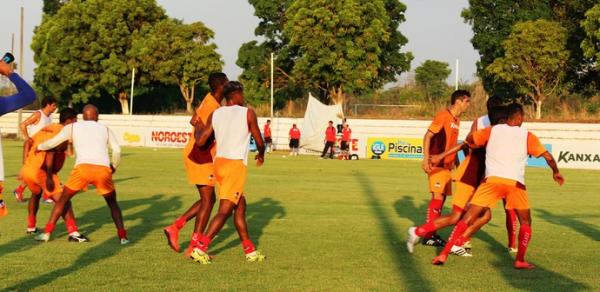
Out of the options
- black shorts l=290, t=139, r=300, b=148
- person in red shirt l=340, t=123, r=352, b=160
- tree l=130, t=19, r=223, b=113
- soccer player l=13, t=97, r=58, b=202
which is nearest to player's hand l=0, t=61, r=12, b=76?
soccer player l=13, t=97, r=58, b=202

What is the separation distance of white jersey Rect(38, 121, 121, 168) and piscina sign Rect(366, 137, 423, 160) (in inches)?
1142

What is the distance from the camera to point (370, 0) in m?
59.6

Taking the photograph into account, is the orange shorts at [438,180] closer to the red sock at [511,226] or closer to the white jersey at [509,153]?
the red sock at [511,226]

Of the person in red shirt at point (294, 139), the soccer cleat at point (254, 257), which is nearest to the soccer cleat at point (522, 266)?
the soccer cleat at point (254, 257)

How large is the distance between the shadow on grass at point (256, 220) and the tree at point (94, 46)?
52.4 meters

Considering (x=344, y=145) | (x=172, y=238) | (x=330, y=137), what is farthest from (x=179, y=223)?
(x=330, y=137)

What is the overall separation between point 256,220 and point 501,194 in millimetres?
5218

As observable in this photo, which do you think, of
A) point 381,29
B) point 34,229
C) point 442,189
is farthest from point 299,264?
point 381,29

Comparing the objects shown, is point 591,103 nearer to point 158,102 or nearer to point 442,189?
point 158,102

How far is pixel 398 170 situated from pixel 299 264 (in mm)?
20669

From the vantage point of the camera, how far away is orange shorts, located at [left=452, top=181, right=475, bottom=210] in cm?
986

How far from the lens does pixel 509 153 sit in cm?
893

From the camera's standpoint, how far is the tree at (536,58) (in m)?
50.1

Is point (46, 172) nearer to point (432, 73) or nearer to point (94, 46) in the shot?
point (94, 46)
